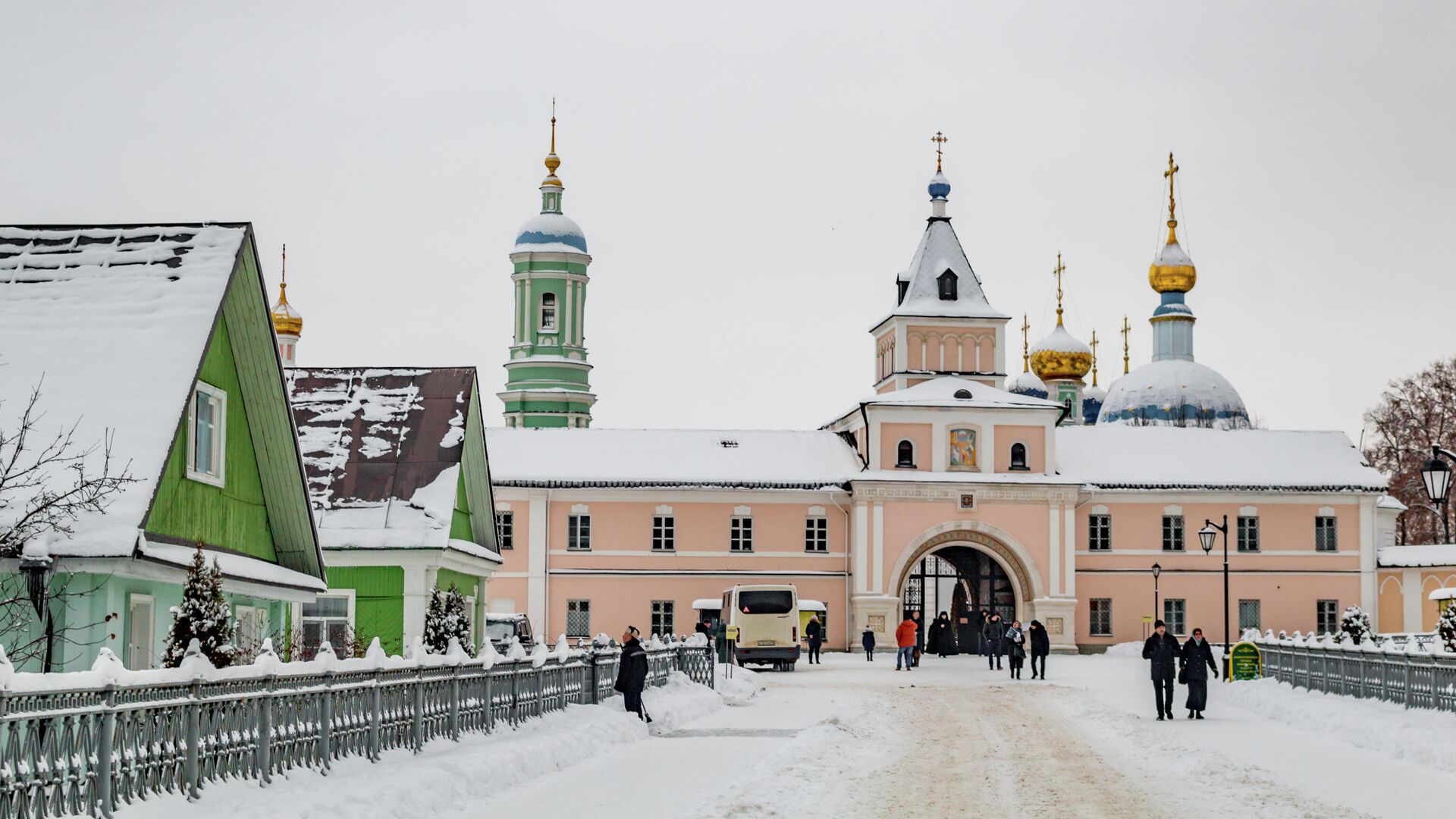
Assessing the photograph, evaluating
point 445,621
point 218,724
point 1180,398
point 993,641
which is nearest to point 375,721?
point 218,724

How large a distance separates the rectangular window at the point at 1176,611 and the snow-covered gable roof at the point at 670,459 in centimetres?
1164

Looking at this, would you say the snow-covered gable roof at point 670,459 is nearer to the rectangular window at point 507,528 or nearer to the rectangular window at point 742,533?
the rectangular window at point 507,528

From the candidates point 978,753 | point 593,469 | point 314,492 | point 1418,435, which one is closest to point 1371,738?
point 978,753

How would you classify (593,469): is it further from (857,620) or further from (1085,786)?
(1085,786)

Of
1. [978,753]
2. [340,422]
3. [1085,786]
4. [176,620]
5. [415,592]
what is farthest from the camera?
[340,422]

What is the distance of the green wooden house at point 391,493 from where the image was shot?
27.8m

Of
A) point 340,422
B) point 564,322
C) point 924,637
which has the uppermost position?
point 564,322

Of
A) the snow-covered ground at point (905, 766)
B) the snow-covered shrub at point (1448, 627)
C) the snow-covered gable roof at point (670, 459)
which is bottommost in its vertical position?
the snow-covered ground at point (905, 766)

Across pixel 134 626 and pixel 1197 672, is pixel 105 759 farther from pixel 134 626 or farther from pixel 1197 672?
pixel 1197 672

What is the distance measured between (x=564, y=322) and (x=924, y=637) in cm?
2042

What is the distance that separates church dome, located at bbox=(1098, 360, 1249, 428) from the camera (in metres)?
76.8

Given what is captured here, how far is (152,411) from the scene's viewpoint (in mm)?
16547

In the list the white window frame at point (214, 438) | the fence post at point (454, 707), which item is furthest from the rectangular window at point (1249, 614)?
the fence post at point (454, 707)

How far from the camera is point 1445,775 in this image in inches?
694
